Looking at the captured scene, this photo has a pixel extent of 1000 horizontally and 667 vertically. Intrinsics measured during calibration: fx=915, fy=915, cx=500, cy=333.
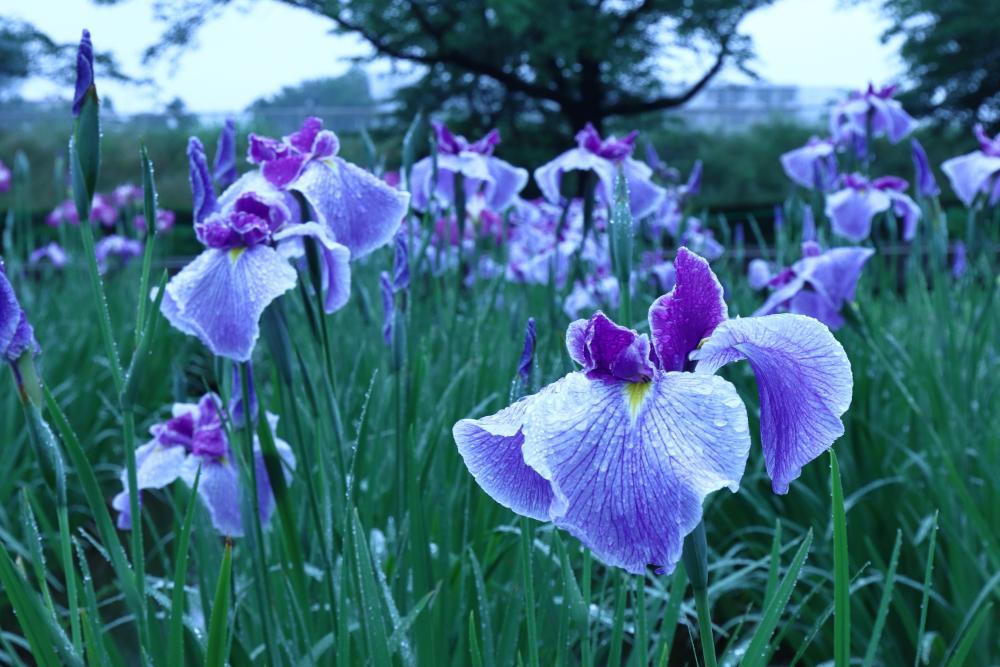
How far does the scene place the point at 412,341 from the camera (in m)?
1.90

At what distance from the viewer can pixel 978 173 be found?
2.48 meters

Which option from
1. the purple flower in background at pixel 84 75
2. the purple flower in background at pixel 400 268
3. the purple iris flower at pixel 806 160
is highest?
the purple flower in background at pixel 84 75

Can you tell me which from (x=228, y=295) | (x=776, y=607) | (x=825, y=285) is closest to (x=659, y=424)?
(x=776, y=607)

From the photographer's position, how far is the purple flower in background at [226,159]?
1.44 m

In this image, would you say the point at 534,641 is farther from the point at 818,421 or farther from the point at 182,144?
the point at 182,144

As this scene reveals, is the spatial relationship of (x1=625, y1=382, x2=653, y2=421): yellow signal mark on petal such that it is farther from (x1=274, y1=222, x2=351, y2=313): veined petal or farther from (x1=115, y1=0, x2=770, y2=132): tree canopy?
(x1=115, y1=0, x2=770, y2=132): tree canopy

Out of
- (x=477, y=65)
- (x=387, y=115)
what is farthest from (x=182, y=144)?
(x=477, y=65)

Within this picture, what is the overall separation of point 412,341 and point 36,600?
1.08 meters

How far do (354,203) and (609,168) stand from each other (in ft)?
3.48

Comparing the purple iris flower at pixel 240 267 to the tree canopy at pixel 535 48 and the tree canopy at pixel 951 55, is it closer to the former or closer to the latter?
the tree canopy at pixel 535 48

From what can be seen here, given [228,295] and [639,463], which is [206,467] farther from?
[639,463]

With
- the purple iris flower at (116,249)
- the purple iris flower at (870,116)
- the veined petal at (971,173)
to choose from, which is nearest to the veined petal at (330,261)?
the veined petal at (971,173)

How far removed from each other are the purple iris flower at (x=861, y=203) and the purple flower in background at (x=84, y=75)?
210 centimetres

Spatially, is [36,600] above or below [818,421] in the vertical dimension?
below
